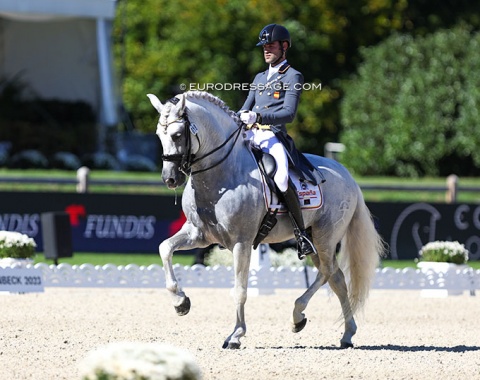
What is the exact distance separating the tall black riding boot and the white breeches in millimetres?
153

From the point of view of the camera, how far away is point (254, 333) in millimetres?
9352

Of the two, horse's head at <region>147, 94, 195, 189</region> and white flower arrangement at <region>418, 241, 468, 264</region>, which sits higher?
horse's head at <region>147, 94, 195, 189</region>

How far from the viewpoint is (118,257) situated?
1667 centimetres

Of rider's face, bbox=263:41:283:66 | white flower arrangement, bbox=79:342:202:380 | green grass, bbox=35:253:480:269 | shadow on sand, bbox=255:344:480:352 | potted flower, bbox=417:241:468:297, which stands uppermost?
rider's face, bbox=263:41:283:66

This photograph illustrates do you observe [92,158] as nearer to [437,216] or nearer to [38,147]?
[38,147]

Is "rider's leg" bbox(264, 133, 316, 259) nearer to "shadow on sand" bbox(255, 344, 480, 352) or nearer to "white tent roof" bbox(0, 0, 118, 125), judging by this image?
"shadow on sand" bbox(255, 344, 480, 352)

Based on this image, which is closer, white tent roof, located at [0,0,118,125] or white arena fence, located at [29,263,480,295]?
white arena fence, located at [29,263,480,295]

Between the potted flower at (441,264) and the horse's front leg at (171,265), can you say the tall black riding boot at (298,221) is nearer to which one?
the horse's front leg at (171,265)

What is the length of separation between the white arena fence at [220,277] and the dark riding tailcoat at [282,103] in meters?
4.14

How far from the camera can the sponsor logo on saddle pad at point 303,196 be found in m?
8.34

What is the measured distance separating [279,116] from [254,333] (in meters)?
2.13

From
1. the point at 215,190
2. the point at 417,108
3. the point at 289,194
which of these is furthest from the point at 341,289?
the point at 417,108

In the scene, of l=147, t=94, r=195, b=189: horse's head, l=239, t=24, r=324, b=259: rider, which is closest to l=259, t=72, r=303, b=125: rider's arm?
l=239, t=24, r=324, b=259: rider

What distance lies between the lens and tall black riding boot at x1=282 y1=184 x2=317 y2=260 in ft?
27.6
